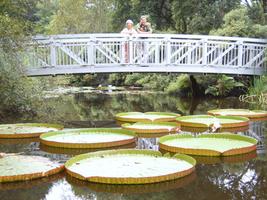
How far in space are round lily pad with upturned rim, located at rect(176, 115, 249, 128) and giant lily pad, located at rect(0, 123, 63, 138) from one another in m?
2.98

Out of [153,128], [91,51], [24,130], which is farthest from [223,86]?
[24,130]

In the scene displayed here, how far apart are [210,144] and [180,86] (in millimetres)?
14159

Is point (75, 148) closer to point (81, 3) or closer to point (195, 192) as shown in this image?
point (195, 192)

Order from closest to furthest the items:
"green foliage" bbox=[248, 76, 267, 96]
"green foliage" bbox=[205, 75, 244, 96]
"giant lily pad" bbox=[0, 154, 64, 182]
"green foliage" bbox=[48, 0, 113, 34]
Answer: "giant lily pad" bbox=[0, 154, 64, 182]
"green foliage" bbox=[248, 76, 267, 96]
"green foliage" bbox=[205, 75, 244, 96]
"green foliage" bbox=[48, 0, 113, 34]

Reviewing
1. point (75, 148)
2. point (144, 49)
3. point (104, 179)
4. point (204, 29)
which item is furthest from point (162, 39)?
point (104, 179)

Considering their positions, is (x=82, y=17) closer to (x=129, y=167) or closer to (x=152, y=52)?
(x=152, y=52)

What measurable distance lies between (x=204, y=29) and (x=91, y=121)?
37.6ft

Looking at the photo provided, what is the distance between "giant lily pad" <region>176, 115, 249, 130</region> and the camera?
372 inches

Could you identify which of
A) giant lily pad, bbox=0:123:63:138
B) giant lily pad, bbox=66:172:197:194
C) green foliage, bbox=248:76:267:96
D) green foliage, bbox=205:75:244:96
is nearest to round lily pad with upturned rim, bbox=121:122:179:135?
giant lily pad, bbox=0:123:63:138

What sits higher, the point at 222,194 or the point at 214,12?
the point at 214,12

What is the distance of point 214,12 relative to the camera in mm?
21406

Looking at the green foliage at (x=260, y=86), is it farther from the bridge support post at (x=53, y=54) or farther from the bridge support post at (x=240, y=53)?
the bridge support post at (x=53, y=54)

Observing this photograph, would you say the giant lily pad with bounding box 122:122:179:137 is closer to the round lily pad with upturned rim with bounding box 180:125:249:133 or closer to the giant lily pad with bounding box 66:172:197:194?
the round lily pad with upturned rim with bounding box 180:125:249:133

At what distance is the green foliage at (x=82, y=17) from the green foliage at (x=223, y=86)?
49.2 feet
